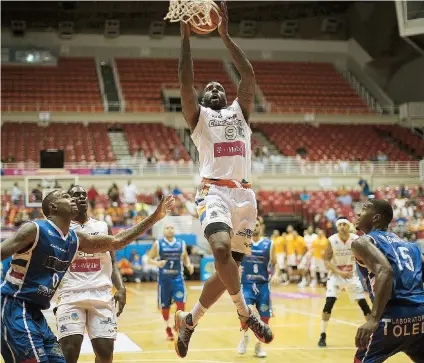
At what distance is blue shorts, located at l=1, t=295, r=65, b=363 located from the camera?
515 centimetres

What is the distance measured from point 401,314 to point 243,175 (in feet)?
6.08

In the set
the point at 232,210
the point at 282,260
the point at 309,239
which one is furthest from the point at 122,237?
the point at 309,239

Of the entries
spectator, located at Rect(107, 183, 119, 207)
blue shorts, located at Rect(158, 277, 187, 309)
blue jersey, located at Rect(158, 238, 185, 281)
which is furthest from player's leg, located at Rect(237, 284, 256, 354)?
spectator, located at Rect(107, 183, 119, 207)

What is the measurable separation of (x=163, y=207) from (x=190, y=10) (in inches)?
66.5

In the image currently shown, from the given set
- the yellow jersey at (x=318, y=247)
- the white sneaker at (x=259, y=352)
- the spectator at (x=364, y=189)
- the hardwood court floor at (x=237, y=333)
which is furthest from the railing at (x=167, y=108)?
the white sneaker at (x=259, y=352)

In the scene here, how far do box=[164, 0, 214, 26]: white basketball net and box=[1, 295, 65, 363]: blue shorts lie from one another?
2662 mm

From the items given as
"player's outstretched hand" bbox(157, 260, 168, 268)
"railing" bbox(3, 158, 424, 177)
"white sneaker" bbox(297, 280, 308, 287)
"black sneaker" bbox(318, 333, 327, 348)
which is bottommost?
"white sneaker" bbox(297, 280, 308, 287)

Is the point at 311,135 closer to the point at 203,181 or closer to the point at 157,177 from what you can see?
the point at 157,177

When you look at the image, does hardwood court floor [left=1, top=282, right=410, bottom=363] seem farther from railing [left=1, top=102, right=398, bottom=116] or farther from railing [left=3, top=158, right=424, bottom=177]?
railing [left=1, top=102, right=398, bottom=116]

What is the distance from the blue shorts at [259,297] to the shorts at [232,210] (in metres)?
4.85

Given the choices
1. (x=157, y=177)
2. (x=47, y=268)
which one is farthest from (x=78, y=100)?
(x=47, y=268)

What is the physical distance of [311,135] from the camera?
3166cm

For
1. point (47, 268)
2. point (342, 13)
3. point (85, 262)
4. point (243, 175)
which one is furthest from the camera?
point (342, 13)

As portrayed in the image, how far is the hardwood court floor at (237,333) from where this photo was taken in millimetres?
10531
